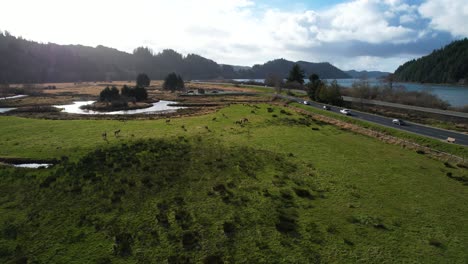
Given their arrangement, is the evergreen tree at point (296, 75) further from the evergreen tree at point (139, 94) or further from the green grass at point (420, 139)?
the green grass at point (420, 139)

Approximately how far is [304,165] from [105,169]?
21.8 meters

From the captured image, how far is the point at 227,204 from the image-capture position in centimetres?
2144

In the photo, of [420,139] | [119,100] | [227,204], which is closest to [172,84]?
[119,100]

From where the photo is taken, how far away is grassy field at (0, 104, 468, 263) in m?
16.2

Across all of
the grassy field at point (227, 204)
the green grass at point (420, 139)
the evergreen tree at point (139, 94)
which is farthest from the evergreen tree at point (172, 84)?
the grassy field at point (227, 204)

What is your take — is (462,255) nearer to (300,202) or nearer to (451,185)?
(300,202)

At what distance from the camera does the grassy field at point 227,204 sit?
1616cm

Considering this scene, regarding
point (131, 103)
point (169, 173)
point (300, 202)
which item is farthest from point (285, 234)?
point (131, 103)

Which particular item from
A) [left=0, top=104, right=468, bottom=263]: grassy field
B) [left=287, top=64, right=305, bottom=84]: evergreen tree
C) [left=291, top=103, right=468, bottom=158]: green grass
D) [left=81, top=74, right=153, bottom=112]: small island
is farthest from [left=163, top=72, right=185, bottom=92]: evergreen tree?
[left=0, top=104, right=468, bottom=263]: grassy field

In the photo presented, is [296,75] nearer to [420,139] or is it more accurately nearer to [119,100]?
[119,100]

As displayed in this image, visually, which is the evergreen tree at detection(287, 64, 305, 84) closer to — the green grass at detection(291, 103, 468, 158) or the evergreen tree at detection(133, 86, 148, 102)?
the evergreen tree at detection(133, 86, 148, 102)

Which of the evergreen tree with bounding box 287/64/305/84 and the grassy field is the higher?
the evergreen tree with bounding box 287/64/305/84

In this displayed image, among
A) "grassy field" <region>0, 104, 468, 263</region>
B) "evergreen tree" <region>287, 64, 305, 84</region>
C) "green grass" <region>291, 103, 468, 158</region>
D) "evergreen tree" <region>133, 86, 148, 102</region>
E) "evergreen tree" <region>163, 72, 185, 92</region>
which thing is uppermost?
"evergreen tree" <region>287, 64, 305, 84</region>

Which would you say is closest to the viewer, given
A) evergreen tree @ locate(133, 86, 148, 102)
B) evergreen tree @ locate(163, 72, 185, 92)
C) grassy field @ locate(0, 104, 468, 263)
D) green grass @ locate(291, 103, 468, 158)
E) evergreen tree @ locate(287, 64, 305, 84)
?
grassy field @ locate(0, 104, 468, 263)
